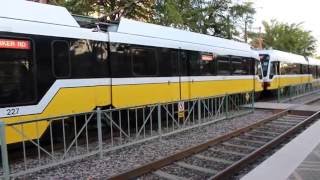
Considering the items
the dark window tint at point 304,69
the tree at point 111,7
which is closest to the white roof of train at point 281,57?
the dark window tint at point 304,69

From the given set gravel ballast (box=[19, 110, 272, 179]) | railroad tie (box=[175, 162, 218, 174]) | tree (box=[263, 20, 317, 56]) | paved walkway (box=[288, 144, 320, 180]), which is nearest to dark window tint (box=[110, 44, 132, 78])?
gravel ballast (box=[19, 110, 272, 179])

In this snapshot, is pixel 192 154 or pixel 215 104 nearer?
pixel 192 154

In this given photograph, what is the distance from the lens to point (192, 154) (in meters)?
9.95

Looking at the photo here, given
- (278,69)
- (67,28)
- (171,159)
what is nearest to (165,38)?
(67,28)

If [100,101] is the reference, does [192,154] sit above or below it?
below

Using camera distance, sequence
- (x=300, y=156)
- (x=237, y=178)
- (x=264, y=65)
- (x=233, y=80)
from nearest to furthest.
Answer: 1. (x=237, y=178)
2. (x=300, y=156)
3. (x=233, y=80)
4. (x=264, y=65)

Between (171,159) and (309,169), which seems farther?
(171,159)

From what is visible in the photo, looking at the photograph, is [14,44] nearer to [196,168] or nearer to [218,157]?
[196,168]

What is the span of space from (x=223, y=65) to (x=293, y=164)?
37.7 feet

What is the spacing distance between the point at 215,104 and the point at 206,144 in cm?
476

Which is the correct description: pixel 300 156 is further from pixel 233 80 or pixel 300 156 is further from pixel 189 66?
pixel 233 80

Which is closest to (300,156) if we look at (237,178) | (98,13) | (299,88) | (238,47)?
(237,178)

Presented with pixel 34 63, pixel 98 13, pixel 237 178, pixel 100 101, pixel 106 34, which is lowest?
pixel 237 178

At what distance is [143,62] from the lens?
13.5 metres
